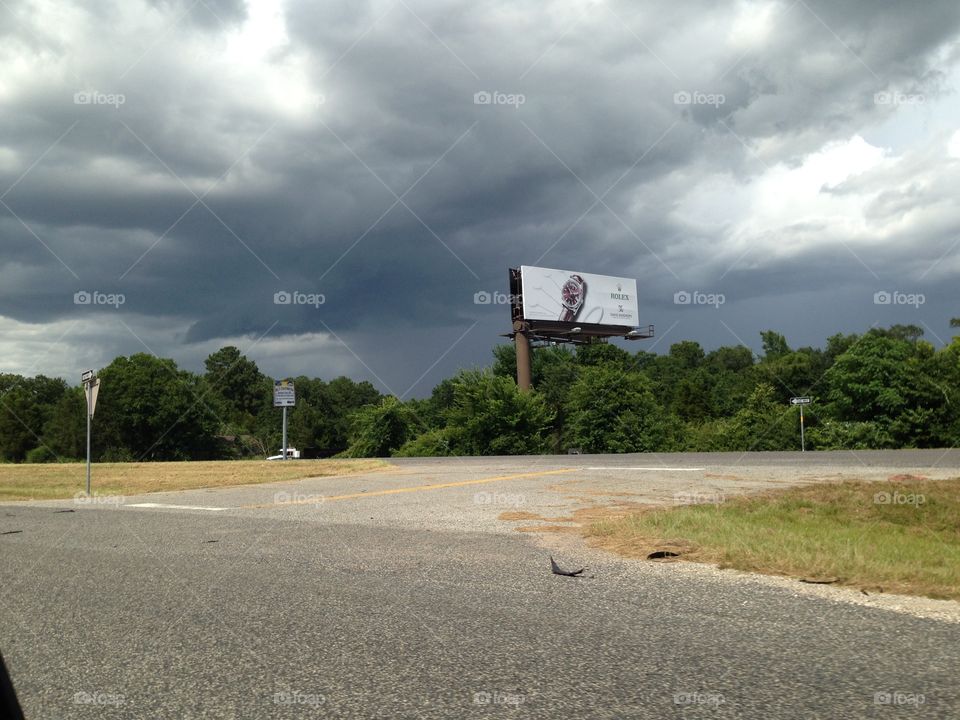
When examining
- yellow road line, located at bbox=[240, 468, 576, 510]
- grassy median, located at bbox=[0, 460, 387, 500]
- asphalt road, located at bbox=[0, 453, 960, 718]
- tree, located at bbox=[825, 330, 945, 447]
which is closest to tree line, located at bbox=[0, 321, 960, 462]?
tree, located at bbox=[825, 330, 945, 447]

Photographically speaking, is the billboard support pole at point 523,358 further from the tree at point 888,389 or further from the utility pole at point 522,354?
the tree at point 888,389

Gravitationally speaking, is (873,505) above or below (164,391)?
below

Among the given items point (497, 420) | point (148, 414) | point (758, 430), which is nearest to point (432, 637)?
point (497, 420)

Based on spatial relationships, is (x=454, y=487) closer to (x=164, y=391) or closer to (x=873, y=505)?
(x=873, y=505)

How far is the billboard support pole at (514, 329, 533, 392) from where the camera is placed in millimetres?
60875

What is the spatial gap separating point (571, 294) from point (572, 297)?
27cm

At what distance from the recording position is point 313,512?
A: 12906 mm

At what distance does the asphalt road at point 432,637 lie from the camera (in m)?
3.61

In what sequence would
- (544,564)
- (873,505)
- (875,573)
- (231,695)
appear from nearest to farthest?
(231,695), (875,573), (544,564), (873,505)

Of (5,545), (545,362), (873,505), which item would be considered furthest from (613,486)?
(545,362)

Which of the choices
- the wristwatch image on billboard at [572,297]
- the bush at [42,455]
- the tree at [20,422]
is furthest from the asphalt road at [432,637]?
the tree at [20,422]

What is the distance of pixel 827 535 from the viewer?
28.2 ft

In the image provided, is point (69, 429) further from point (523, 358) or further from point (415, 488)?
point (415, 488)

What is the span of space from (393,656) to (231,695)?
928mm
